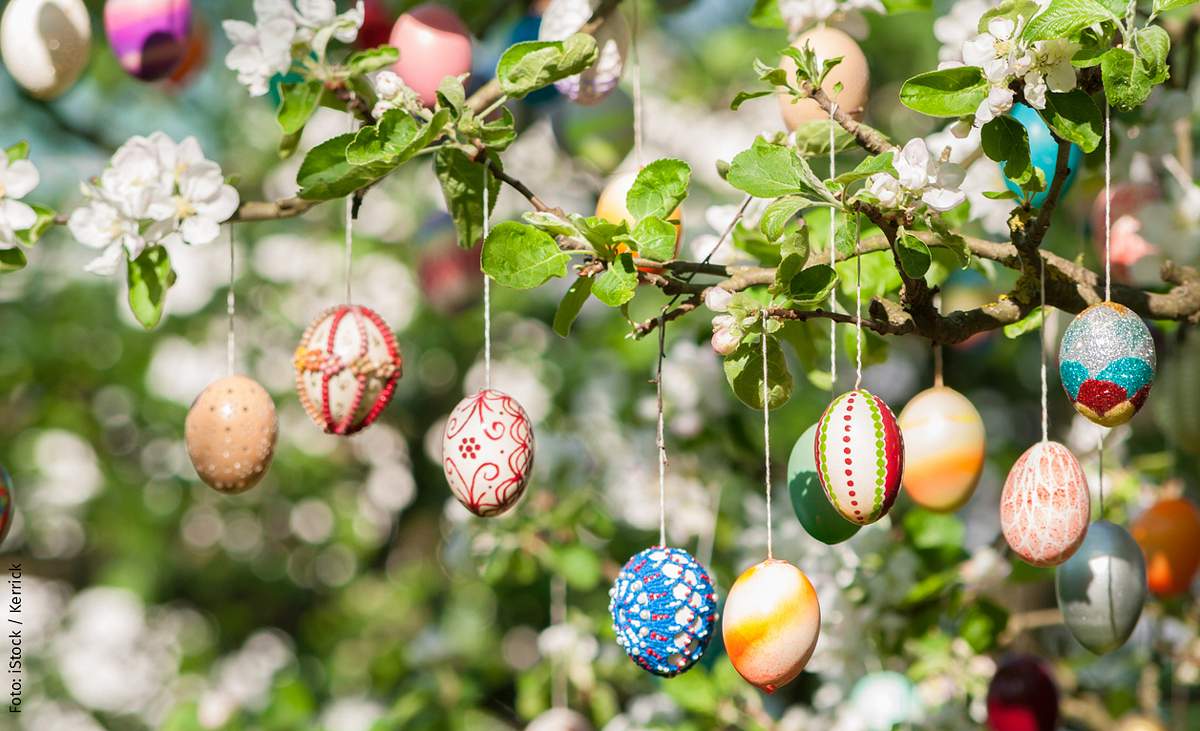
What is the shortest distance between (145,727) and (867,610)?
2.65m

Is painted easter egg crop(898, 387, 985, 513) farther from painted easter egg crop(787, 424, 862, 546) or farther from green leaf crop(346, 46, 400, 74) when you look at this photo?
green leaf crop(346, 46, 400, 74)

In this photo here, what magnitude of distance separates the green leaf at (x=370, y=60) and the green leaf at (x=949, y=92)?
492 millimetres

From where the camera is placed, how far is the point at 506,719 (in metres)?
2.77

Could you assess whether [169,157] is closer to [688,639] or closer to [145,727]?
[688,639]

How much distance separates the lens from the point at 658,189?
1154 mm

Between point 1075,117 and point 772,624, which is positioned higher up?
point 1075,117

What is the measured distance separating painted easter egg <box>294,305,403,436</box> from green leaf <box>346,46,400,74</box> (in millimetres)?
254

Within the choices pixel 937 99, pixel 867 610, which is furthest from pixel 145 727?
pixel 937 99

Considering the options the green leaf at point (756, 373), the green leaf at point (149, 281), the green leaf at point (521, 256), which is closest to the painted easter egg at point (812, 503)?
the green leaf at point (756, 373)

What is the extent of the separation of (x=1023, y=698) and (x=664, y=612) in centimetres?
72

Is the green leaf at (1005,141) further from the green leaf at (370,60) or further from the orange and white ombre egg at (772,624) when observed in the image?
the green leaf at (370,60)

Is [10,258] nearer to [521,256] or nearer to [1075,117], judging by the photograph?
[521,256]

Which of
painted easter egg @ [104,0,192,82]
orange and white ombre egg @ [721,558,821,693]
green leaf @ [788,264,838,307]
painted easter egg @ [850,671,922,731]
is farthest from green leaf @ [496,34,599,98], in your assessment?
painted easter egg @ [850,671,922,731]

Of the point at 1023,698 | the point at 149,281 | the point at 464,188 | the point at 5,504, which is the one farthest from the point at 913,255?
the point at 5,504
